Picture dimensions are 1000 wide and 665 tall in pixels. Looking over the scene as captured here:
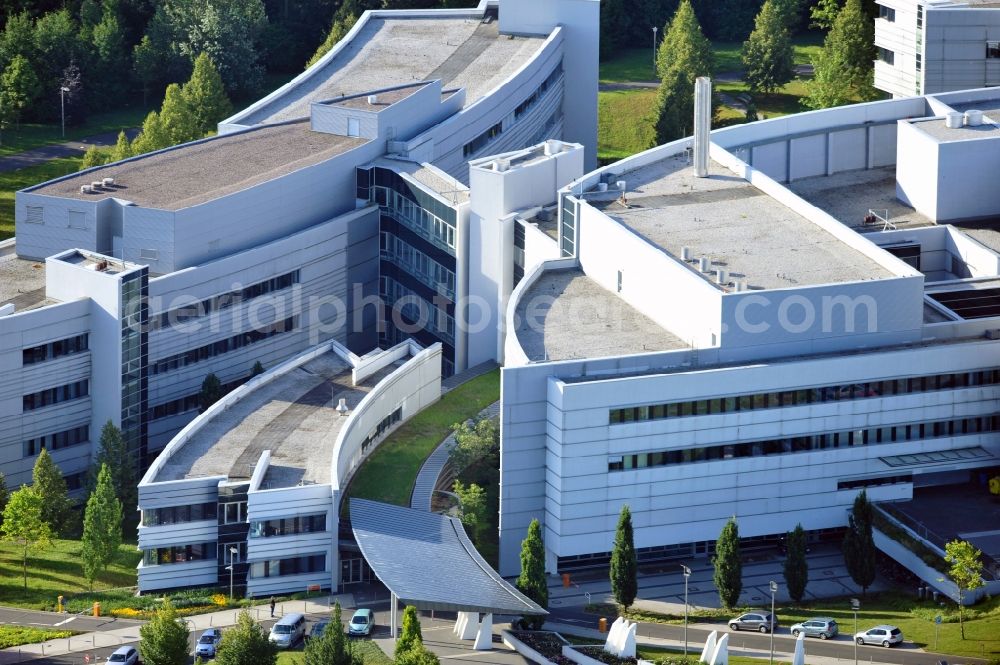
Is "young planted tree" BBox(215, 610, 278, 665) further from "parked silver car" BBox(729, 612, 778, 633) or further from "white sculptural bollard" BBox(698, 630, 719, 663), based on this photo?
"parked silver car" BBox(729, 612, 778, 633)

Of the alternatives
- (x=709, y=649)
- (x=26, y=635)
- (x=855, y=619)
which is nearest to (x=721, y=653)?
(x=709, y=649)

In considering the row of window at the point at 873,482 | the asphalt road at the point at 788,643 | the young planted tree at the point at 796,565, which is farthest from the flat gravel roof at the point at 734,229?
the asphalt road at the point at 788,643

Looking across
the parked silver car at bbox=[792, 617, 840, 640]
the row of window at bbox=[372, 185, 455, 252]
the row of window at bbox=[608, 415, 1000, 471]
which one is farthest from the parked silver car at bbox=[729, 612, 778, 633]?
the row of window at bbox=[372, 185, 455, 252]

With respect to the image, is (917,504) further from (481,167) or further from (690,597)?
(481,167)

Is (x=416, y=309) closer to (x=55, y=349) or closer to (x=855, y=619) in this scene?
(x=55, y=349)

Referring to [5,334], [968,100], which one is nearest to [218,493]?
[5,334]

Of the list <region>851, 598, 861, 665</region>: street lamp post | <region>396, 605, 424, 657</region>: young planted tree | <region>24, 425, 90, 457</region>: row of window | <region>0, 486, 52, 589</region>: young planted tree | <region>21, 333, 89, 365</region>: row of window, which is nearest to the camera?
<region>396, 605, 424, 657</region>: young planted tree
